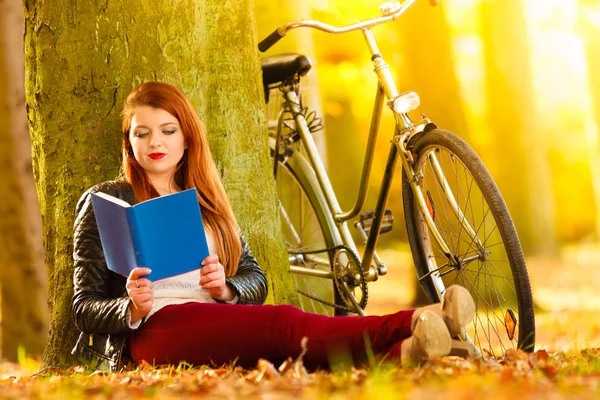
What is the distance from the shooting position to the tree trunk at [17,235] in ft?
22.4

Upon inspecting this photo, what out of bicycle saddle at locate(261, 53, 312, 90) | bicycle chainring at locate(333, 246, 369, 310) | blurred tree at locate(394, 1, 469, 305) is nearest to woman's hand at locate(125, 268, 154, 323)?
bicycle chainring at locate(333, 246, 369, 310)

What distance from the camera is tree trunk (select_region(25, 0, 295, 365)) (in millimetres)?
4238

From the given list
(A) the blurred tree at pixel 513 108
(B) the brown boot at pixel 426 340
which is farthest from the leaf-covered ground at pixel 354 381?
(A) the blurred tree at pixel 513 108

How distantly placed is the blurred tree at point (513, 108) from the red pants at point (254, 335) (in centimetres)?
865

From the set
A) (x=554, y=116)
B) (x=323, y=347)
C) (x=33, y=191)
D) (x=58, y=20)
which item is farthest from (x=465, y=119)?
(x=554, y=116)

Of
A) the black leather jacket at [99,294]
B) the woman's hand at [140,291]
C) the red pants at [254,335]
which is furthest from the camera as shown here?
the black leather jacket at [99,294]

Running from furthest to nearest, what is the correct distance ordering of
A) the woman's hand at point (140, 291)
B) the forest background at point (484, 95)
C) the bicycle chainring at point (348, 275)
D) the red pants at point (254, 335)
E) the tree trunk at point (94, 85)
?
the forest background at point (484, 95) < the bicycle chainring at point (348, 275) < the tree trunk at point (94, 85) < the woman's hand at point (140, 291) < the red pants at point (254, 335)

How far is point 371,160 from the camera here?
466cm

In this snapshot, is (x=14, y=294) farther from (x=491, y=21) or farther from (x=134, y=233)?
(x=491, y=21)

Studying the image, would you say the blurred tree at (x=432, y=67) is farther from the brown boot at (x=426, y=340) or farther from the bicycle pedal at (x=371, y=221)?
the brown boot at (x=426, y=340)

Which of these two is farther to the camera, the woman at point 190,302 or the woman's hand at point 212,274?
the woman's hand at point 212,274

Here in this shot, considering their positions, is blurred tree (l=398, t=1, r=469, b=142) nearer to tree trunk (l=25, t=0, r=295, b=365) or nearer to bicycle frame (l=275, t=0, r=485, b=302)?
bicycle frame (l=275, t=0, r=485, b=302)

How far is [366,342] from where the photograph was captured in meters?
3.25

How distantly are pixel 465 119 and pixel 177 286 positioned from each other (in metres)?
5.78
